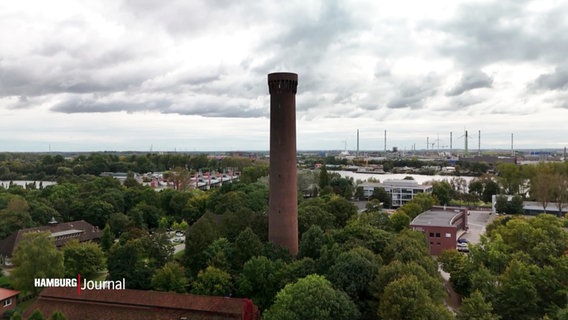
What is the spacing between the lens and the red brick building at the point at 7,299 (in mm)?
28719

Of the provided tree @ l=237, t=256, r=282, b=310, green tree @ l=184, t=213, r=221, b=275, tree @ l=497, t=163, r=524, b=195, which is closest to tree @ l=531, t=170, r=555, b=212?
tree @ l=497, t=163, r=524, b=195

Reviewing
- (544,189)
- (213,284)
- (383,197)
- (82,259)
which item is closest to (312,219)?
(213,284)

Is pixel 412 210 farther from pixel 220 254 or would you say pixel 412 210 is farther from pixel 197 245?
pixel 220 254

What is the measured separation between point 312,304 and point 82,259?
2257cm

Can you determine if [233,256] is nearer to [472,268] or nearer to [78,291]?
[78,291]

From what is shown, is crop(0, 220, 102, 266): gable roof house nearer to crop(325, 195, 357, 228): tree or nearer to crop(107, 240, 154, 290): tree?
crop(107, 240, 154, 290): tree

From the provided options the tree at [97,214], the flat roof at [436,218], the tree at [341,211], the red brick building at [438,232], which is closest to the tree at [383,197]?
the flat roof at [436,218]

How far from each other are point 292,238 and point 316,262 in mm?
5721

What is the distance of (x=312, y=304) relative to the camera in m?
21.2

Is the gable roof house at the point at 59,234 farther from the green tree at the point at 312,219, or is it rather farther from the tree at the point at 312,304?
the tree at the point at 312,304

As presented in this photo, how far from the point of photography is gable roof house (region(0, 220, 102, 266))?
40625 mm

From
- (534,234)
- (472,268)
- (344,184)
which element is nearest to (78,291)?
(472,268)

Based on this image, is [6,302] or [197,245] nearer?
[6,302]

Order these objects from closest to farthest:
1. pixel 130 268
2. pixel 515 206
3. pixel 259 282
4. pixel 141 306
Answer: pixel 141 306 < pixel 259 282 < pixel 130 268 < pixel 515 206
